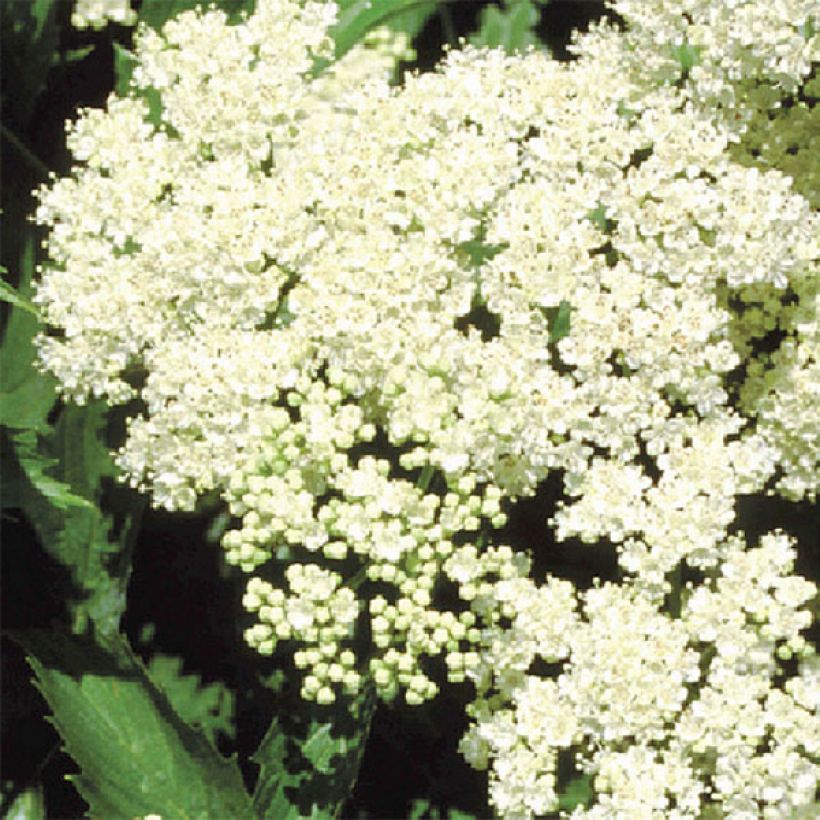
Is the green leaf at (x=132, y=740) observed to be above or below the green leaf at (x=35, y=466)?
below

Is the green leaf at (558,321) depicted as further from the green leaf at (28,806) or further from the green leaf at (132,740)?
the green leaf at (28,806)

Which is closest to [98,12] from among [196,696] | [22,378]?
[22,378]

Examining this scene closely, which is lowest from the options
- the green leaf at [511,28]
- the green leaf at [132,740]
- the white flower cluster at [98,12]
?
the green leaf at [132,740]

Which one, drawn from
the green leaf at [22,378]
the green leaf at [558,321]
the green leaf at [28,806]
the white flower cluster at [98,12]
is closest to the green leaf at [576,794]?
the green leaf at [558,321]

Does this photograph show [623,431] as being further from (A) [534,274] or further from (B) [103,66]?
(B) [103,66]

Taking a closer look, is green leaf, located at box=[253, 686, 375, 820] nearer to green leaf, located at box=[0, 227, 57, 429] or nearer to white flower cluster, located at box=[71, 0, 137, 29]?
green leaf, located at box=[0, 227, 57, 429]

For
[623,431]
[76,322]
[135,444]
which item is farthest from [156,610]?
[623,431]
